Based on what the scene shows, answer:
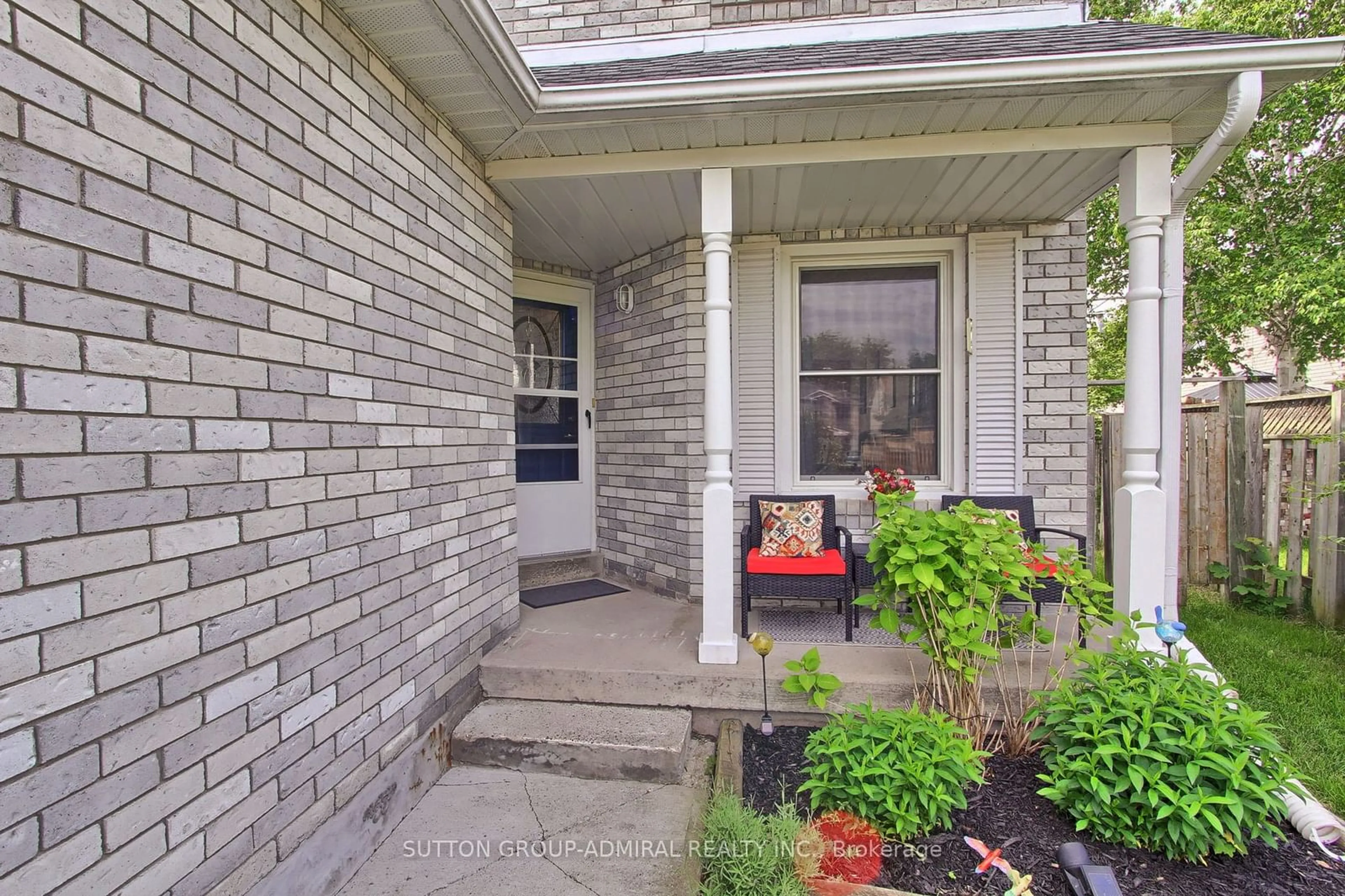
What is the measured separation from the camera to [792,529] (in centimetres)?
333

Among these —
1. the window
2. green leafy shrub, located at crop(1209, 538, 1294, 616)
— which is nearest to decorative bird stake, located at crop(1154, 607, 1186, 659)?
the window

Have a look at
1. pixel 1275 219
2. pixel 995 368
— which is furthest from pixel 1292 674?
pixel 1275 219

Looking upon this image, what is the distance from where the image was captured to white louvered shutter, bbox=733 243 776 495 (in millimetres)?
3734

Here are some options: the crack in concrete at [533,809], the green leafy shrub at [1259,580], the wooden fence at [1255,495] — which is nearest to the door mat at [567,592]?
the crack in concrete at [533,809]

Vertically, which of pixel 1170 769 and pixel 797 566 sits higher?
pixel 797 566

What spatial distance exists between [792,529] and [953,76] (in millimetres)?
2188

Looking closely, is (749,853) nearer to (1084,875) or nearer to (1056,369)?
(1084,875)

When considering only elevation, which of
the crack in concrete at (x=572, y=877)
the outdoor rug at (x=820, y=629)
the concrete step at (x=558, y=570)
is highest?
the concrete step at (x=558, y=570)

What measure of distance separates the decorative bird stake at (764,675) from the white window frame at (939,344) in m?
1.53

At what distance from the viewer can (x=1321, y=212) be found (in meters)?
7.33

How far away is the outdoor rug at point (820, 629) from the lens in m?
2.88

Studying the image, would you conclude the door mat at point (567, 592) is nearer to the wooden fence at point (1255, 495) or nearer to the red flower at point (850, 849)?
the red flower at point (850, 849)

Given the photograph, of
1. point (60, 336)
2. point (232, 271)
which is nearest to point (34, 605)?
point (60, 336)

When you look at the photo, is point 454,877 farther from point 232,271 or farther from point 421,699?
point 232,271
